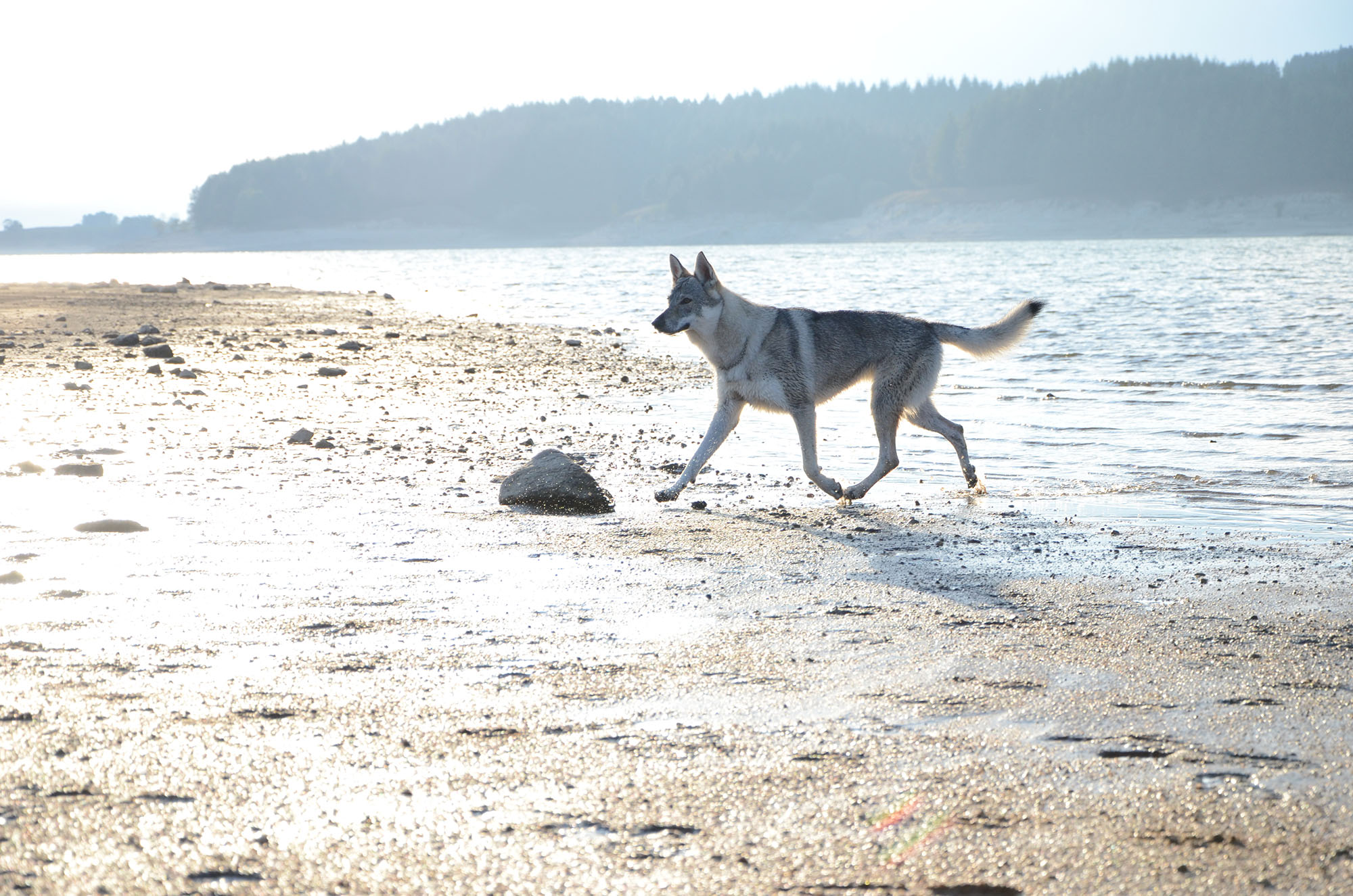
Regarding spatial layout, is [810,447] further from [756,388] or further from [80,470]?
[80,470]

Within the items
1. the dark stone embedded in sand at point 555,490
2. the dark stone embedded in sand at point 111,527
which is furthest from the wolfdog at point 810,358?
the dark stone embedded in sand at point 111,527

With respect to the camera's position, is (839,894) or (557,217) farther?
(557,217)

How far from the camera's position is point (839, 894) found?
206 cm

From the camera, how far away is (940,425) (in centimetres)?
713

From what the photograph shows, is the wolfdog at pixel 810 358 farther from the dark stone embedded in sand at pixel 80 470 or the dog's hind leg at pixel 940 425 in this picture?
the dark stone embedded in sand at pixel 80 470

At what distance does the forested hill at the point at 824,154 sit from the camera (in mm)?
127062

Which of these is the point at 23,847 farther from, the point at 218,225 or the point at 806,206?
the point at 218,225

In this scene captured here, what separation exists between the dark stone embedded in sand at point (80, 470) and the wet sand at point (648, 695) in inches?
3.2

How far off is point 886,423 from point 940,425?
0.37 metres

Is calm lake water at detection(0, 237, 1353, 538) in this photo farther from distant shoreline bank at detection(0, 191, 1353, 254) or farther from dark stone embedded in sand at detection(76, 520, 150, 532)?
distant shoreline bank at detection(0, 191, 1353, 254)

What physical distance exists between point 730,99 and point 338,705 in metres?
200

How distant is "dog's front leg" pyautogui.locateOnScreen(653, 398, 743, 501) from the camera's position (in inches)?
246

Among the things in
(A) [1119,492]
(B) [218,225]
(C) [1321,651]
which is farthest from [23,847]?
(B) [218,225]

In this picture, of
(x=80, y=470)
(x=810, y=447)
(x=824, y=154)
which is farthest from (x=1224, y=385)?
(x=824, y=154)
